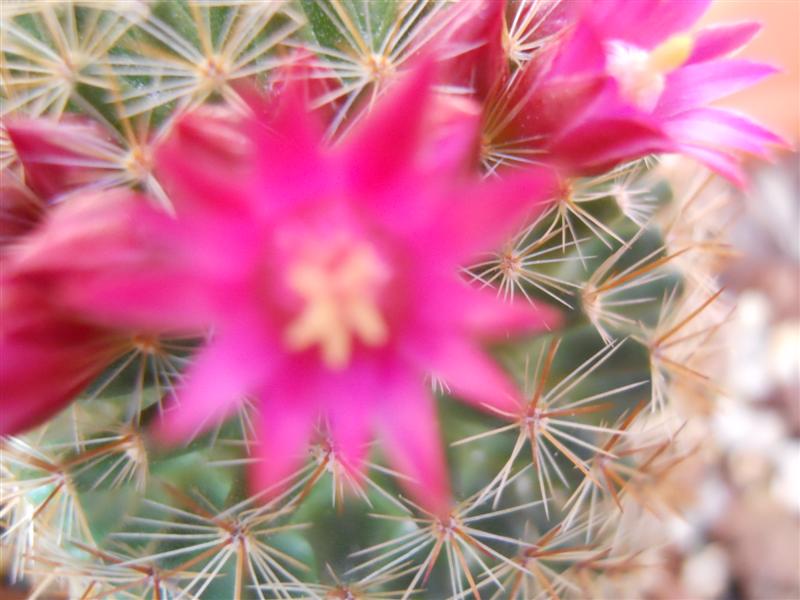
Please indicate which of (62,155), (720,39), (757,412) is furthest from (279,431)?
(757,412)

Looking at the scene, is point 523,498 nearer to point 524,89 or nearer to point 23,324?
point 524,89

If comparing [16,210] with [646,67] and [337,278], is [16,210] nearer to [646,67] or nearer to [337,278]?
[337,278]

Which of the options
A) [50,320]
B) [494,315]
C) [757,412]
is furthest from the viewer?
[757,412]

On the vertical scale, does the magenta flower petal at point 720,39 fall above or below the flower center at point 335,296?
above

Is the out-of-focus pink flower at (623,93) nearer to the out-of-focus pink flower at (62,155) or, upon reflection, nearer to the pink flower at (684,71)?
the pink flower at (684,71)

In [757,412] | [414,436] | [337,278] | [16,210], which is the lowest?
[414,436]

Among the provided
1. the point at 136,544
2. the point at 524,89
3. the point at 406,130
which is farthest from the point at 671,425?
the point at 406,130

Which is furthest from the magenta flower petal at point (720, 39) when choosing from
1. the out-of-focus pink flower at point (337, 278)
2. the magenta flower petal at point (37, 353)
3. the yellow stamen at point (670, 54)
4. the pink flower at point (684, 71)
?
the magenta flower petal at point (37, 353)

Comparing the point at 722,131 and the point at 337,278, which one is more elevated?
the point at 722,131

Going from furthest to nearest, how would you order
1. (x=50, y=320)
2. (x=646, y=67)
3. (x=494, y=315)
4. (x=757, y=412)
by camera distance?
(x=757, y=412) < (x=646, y=67) < (x=50, y=320) < (x=494, y=315)
